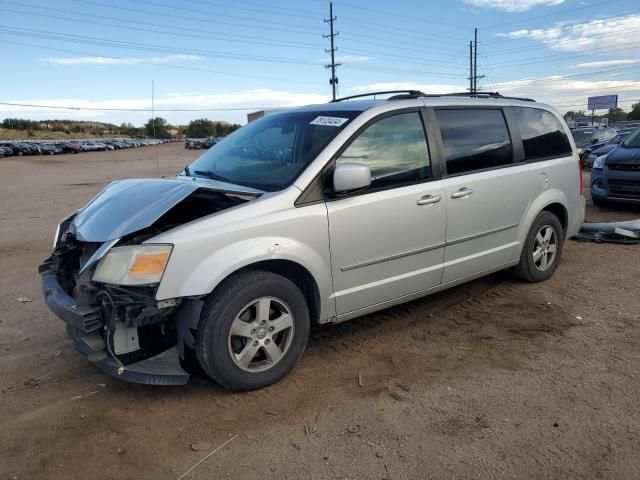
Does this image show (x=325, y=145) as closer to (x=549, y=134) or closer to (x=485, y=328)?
(x=485, y=328)

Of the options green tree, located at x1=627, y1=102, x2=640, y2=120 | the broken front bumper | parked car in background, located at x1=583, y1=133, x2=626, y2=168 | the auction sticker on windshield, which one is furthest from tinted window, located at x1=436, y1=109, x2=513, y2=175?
green tree, located at x1=627, y1=102, x2=640, y2=120

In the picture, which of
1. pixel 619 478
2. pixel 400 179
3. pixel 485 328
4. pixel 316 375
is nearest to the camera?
pixel 619 478

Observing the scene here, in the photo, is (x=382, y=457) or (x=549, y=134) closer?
(x=382, y=457)

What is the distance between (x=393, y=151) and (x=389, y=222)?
0.56 metres

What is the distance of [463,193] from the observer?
435 centimetres

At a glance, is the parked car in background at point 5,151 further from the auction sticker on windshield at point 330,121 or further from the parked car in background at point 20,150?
the auction sticker on windshield at point 330,121

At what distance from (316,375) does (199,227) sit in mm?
1301

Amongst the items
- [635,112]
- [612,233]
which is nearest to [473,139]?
[612,233]

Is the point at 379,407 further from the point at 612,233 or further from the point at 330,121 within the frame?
the point at 612,233

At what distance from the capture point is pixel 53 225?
32.8 ft

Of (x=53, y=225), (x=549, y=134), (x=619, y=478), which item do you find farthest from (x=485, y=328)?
(x=53, y=225)

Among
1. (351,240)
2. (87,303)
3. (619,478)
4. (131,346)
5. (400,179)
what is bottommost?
→ (619,478)

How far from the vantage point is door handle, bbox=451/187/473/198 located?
4.29 metres

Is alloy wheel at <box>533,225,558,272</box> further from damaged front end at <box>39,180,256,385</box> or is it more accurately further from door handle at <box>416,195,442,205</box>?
damaged front end at <box>39,180,256,385</box>
